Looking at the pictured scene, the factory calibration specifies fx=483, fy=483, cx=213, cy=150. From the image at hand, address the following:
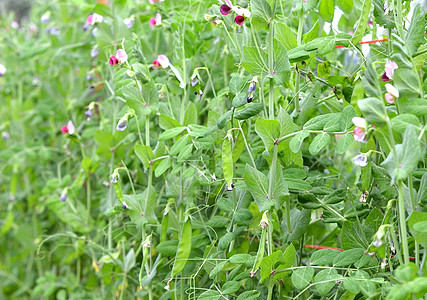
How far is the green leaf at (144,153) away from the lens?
116cm

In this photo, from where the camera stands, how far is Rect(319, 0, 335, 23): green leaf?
1196mm

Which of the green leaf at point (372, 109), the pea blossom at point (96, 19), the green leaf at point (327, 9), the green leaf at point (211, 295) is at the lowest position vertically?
the green leaf at point (211, 295)

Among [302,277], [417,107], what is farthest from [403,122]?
[302,277]

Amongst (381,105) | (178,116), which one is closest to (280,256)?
(381,105)

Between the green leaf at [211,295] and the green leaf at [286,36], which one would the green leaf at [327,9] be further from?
the green leaf at [211,295]

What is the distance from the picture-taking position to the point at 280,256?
98 cm

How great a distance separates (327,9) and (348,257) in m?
0.62

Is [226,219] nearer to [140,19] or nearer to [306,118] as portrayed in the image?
[306,118]

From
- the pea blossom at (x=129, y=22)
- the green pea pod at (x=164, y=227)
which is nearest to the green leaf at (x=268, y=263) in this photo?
the green pea pod at (x=164, y=227)

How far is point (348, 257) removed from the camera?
967mm

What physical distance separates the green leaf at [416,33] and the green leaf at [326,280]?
0.45 meters

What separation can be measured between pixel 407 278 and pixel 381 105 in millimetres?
280

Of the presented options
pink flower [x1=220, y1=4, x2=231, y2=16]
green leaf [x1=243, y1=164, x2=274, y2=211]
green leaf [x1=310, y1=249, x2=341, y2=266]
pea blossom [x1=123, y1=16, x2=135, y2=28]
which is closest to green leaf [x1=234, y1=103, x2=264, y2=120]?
green leaf [x1=243, y1=164, x2=274, y2=211]

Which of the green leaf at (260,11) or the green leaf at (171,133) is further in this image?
the green leaf at (171,133)
